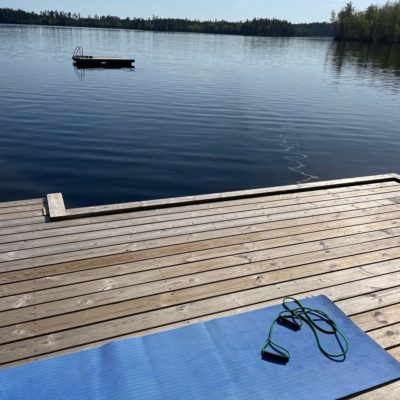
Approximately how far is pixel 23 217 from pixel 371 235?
413cm

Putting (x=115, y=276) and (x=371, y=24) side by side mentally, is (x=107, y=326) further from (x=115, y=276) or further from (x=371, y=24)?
(x=371, y=24)

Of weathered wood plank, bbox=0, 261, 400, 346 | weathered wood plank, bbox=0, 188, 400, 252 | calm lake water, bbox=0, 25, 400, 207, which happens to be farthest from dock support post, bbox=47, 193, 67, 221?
calm lake water, bbox=0, 25, 400, 207

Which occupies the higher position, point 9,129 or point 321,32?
point 321,32

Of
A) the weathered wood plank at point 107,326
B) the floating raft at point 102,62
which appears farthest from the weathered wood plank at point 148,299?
the floating raft at point 102,62

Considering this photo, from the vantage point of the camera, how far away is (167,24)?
152750mm

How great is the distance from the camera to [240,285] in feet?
11.4

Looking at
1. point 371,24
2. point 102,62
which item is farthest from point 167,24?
point 102,62

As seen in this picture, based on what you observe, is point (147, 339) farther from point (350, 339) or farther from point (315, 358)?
point (350, 339)

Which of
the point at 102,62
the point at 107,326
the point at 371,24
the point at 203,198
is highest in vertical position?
the point at 371,24

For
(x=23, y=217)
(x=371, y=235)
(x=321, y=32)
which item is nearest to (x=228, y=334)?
(x=371, y=235)

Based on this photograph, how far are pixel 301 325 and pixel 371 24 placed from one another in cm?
9603

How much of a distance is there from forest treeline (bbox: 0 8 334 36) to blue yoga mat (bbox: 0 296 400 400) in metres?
150

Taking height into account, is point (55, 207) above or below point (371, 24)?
below

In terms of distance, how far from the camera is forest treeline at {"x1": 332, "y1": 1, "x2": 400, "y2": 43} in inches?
3076
